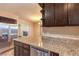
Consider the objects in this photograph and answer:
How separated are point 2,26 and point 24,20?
0.72 meters

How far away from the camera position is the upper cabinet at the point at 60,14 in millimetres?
2172

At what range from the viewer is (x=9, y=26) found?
10.8 ft

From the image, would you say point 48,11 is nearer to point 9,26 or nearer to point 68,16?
point 68,16

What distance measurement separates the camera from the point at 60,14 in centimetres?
237

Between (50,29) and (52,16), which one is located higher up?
(52,16)

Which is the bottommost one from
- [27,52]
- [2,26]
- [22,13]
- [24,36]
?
[27,52]

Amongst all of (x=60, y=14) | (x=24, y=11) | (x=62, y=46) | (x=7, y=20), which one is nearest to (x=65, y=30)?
(x=60, y=14)

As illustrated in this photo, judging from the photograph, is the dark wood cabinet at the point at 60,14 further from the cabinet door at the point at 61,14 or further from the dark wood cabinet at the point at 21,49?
the dark wood cabinet at the point at 21,49

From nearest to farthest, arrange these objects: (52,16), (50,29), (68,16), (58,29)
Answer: (68,16) < (52,16) < (58,29) < (50,29)

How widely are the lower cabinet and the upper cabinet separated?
0.64 m

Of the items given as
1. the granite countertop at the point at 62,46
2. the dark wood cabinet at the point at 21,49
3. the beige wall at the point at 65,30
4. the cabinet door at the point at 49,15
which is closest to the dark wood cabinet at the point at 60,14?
the cabinet door at the point at 49,15

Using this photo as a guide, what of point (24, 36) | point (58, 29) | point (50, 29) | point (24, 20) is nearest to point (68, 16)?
point (58, 29)

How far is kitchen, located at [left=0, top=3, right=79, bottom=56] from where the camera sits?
2.18m

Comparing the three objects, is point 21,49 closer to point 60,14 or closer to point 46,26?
point 46,26
